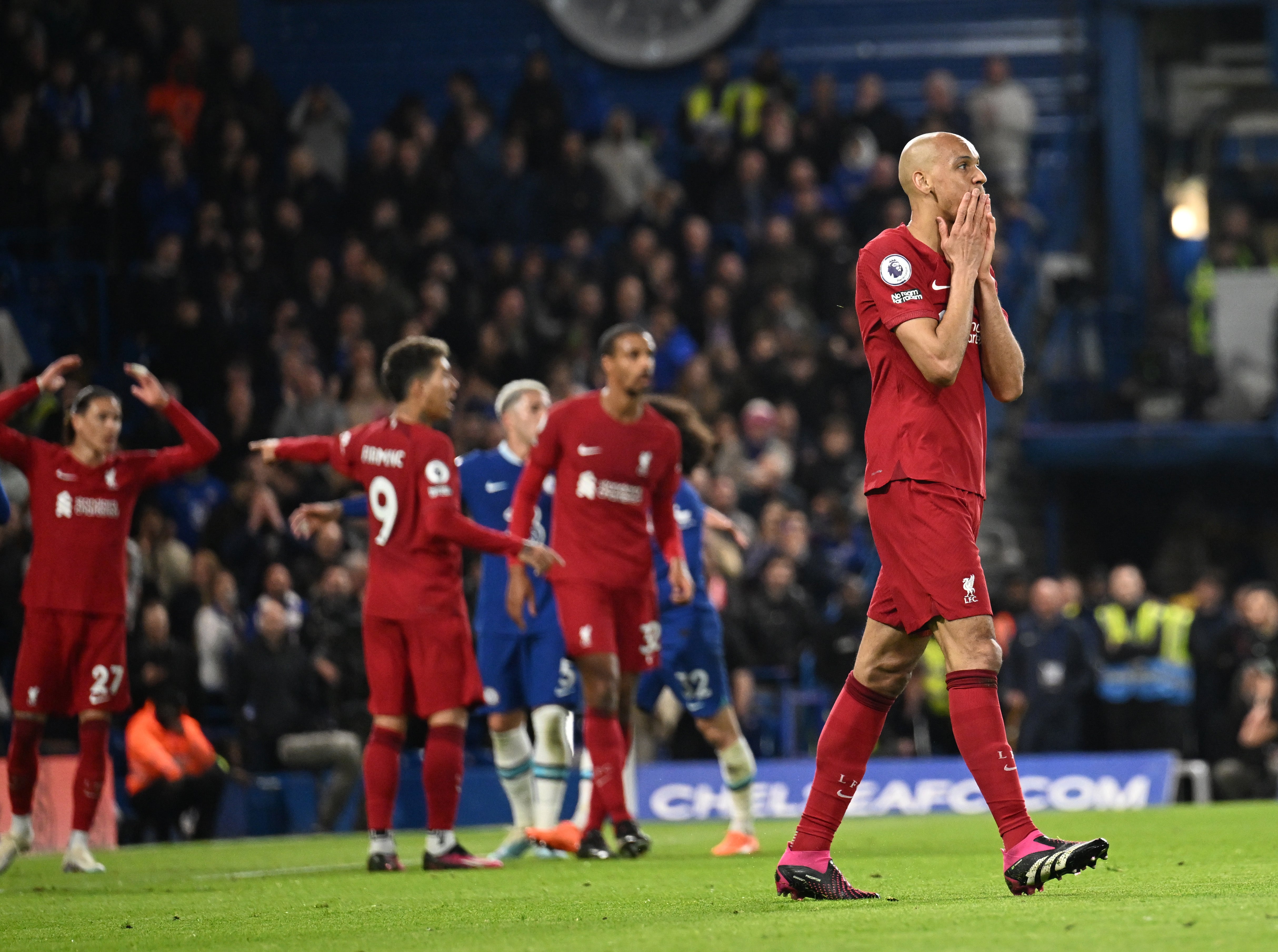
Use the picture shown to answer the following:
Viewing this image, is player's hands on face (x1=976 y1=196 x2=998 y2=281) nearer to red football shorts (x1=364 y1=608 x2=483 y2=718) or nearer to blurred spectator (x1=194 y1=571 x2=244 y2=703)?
red football shorts (x1=364 y1=608 x2=483 y2=718)

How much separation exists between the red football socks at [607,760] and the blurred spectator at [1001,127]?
13088mm

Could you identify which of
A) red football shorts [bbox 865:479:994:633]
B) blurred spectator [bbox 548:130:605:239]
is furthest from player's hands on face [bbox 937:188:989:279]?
blurred spectator [bbox 548:130:605:239]

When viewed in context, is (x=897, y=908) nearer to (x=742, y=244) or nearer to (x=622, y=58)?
(x=742, y=244)

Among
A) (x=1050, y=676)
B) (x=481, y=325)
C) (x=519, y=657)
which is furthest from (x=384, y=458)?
(x=481, y=325)

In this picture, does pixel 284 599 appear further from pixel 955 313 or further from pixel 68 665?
pixel 955 313

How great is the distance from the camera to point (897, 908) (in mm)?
5668

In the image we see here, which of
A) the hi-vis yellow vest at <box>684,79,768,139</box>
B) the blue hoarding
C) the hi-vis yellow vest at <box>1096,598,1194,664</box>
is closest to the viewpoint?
the blue hoarding

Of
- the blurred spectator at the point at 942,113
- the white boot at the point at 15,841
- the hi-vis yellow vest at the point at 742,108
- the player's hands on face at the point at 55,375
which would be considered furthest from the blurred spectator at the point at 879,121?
the white boot at the point at 15,841

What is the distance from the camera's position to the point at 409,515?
8.91 meters

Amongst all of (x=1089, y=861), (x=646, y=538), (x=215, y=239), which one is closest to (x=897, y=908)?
(x=1089, y=861)

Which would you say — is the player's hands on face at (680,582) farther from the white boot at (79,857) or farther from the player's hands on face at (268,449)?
the white boot at (79,857)

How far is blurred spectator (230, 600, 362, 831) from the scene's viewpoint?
1444 centimetres

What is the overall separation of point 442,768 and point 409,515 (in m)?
1.15

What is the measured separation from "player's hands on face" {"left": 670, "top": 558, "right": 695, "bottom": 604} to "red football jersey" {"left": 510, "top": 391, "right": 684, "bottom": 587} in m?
0.26
